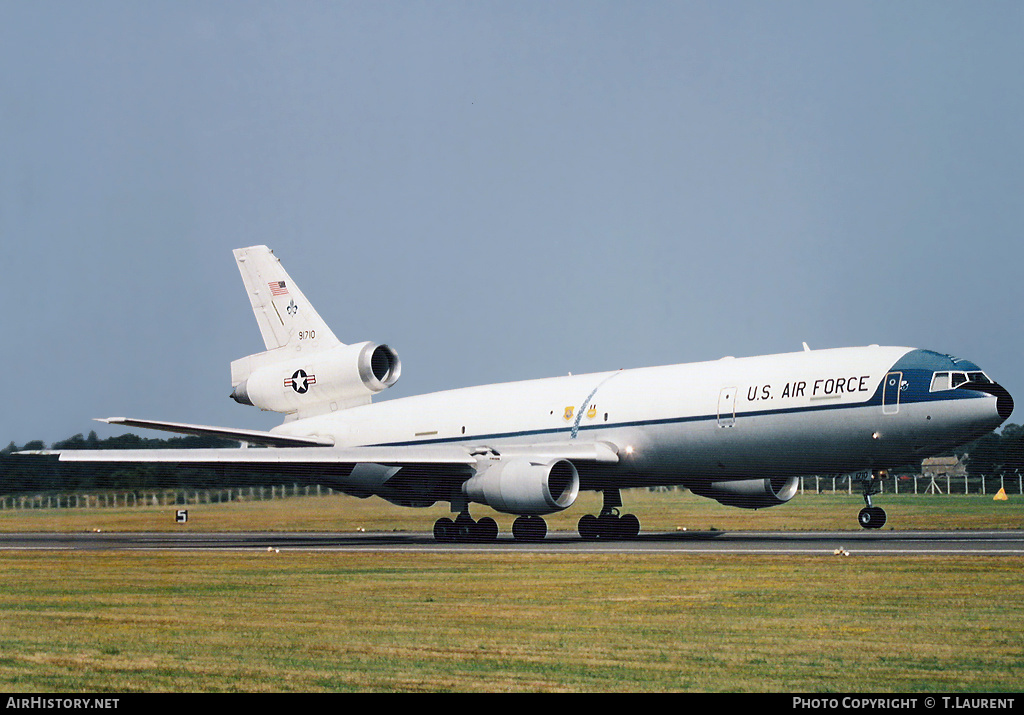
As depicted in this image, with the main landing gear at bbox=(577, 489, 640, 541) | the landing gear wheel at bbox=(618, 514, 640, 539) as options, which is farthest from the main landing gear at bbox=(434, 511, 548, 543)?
the landing gear wheel at bbox=(618, 514, 640, 539)

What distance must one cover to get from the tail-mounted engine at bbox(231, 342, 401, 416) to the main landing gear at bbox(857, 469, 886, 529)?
14.3m

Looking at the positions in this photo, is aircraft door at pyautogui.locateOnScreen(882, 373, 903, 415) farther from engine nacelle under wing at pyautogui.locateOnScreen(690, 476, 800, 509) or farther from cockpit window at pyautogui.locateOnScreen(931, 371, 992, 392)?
engine nacelle under wing at pyautogui.locateOnScreen(690, 476, 800, 509)

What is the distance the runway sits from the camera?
2217cm

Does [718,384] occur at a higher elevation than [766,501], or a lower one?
higher

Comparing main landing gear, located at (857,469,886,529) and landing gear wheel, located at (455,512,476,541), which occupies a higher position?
main landing gear, located at (857,469,886,529)

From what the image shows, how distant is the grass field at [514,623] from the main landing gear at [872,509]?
291 inches

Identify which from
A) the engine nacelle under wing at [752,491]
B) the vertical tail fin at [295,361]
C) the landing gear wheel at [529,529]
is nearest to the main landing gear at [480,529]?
the landing gear wheel at [529,529]

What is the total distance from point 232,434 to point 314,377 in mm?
4944

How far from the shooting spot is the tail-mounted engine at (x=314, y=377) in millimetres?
35406

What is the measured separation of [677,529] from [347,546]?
33.1 feet

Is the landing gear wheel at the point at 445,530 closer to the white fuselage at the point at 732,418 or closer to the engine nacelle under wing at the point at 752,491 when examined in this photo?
the white fuselage at the point at 732,418

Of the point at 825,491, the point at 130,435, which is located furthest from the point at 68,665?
the point at 825,491

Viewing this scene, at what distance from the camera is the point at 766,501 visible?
101 ft
